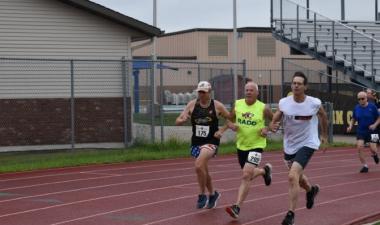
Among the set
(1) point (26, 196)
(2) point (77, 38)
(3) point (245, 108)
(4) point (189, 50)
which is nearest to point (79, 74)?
(2) point (77, 38)

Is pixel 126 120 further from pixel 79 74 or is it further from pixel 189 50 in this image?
pixel 189 50

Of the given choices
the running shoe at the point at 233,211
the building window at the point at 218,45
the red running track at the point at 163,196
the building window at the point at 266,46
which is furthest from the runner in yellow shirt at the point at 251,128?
the building window at the point at 266,46

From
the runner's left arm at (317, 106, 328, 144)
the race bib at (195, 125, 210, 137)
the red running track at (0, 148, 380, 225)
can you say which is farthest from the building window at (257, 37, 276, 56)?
the runner's left arm at (317, 106, 328, 144)

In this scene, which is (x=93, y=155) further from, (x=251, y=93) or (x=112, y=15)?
(x=251, y=93)

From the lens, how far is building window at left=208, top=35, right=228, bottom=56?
6109 centimetres

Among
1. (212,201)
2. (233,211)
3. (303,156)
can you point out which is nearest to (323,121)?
(303,156)

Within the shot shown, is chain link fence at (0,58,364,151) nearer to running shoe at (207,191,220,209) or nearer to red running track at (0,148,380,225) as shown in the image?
red running track at (0,148,380,225)

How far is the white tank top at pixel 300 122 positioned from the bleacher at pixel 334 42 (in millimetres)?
21932

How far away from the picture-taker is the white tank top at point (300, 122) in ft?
35.2

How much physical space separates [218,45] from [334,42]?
26376 millimetres

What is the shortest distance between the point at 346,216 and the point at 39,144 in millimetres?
14281

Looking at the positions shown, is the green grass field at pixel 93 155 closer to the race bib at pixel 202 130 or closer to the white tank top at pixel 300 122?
the race bib at pixel 202 130

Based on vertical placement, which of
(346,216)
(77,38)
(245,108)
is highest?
(77,38)

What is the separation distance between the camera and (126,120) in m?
24.9
